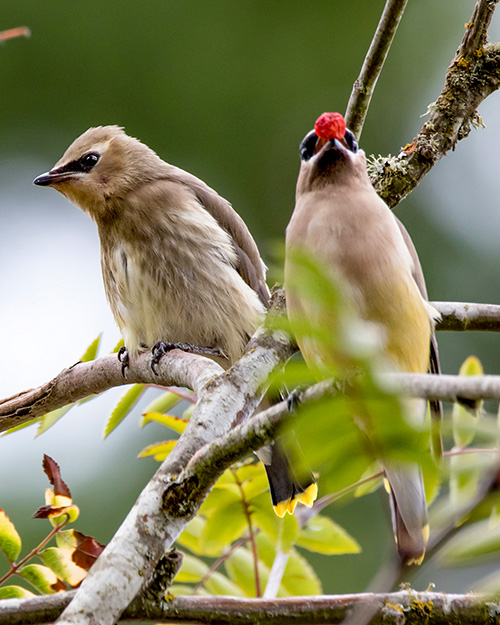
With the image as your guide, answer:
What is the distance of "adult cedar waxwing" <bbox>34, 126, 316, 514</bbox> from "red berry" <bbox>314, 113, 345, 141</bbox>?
1236 millimetres

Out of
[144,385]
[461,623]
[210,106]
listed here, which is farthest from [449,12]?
[461,623]

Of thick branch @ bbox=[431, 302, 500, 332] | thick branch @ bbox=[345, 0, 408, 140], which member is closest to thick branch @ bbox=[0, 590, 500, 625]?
thick branch @ bbox=[431, 302, 500, 332]

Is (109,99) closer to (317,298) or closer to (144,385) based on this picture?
(144,385)

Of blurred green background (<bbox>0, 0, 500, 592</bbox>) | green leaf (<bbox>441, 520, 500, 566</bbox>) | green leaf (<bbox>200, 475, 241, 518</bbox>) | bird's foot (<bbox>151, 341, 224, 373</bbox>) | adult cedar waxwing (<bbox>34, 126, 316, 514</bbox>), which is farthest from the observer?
blurred green background (<bbox>0, 0, 500, 592</bbox>)

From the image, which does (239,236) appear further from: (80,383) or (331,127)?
(331,127)

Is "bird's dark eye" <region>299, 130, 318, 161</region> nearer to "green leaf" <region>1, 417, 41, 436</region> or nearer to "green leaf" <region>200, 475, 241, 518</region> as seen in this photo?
"green leaf" <region>200, 475, 241, 518</region>

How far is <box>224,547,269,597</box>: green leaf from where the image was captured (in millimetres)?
2803

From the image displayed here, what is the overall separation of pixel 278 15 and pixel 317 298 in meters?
10.9

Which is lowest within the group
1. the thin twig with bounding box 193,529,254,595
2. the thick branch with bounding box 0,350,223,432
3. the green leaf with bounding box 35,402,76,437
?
the thin twig with bounding box 193,529,254,595

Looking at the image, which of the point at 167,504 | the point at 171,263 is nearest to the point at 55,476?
the point at 167,504

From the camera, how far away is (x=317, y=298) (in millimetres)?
1059

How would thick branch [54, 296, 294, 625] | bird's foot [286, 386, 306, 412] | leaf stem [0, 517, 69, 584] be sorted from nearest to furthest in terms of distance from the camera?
bird's foot [286, 386, 306, 412] < thick branch [54, 296, 294, 625] < leaf stem [0, 517, 69, 584]

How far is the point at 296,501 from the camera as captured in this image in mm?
3123

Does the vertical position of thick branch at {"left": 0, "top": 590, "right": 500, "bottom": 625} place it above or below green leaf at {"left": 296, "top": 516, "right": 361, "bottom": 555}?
above
